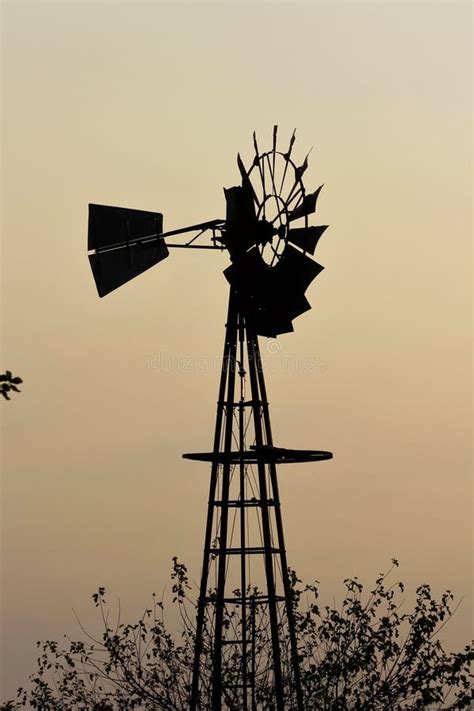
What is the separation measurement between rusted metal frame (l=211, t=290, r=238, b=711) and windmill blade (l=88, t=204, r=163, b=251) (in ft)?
3.30

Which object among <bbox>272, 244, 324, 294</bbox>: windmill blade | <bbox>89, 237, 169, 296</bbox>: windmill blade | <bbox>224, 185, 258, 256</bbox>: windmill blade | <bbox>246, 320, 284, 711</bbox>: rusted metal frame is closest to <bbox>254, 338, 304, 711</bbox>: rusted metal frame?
<bbox>246, 320, 284, 711</bbox>: rusted metal frame

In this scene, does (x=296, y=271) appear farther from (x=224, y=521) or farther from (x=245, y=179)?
(x=224, y=521)

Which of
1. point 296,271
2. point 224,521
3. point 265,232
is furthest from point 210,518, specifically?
point 265,232

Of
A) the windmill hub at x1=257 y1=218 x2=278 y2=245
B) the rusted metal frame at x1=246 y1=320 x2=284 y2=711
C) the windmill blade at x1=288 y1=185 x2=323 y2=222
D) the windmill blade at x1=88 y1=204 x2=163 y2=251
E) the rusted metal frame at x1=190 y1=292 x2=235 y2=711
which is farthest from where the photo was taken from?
the windmill blade at x1=288 y1=185 x2=323 y2=222

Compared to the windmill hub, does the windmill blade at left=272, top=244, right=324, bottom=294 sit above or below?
below

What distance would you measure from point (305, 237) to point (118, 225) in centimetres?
174

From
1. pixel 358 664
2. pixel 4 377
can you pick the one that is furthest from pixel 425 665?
pixel 4 377

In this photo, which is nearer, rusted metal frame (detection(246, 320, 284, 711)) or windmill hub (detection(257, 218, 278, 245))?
rusted metal frame (detection(246, 320, 284, 711))

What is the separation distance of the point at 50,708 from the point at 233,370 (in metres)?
4.90

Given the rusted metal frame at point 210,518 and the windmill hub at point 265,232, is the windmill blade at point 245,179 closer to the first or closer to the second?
the windmill hub at point 265,232

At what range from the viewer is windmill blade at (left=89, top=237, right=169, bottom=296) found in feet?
35.1

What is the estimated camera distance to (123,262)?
428 inches

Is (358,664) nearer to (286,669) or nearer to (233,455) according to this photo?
(286,669)

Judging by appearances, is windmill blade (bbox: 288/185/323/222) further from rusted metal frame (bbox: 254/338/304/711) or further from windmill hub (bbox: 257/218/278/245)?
rusted metal frame (bbox: 254/338/304/711)
